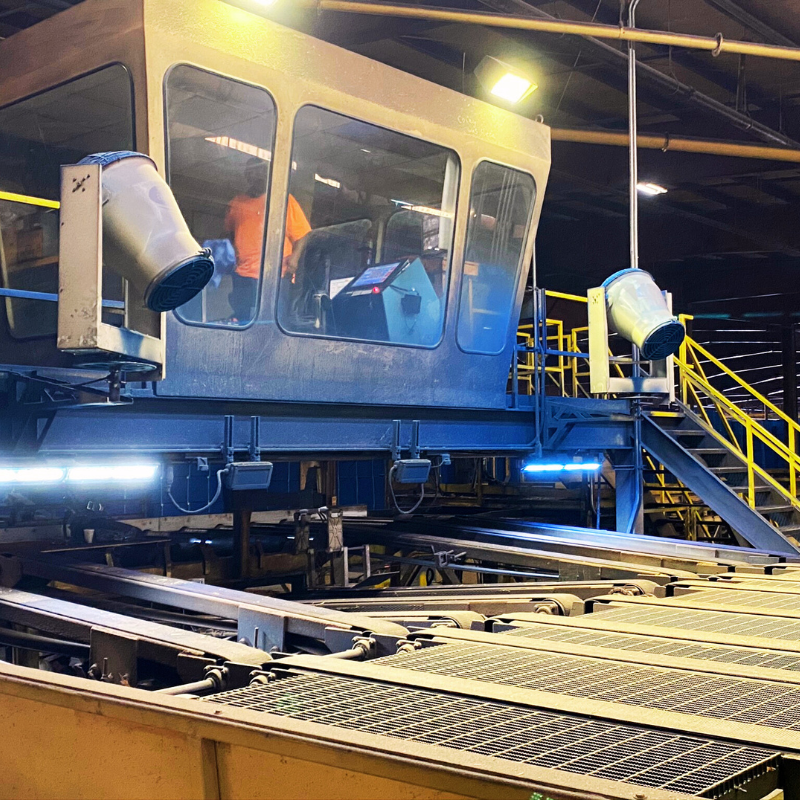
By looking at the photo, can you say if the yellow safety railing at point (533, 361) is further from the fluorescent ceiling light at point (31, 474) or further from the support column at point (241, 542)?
the fluorescent ceiling light at point (31, 474)

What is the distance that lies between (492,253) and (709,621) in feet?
15.4

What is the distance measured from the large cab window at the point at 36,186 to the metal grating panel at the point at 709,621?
399cm

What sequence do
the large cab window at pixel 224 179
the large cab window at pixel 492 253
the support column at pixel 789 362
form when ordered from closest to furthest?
1. the large cab window at pixel 224 179
2. the large cab window at pixel 492 253
3. the support column at pixel 789 362

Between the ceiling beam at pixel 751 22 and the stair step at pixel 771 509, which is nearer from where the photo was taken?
the stair step at pixel 771 509

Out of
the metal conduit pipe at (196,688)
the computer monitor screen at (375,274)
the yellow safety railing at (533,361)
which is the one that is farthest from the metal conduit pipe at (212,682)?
the yellow safety railing at (533,361)

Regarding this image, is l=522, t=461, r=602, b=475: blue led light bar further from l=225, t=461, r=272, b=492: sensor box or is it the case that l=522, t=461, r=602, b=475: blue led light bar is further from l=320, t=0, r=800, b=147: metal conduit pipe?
l=320, t=0, r=800, b=147: metal conduit pipe

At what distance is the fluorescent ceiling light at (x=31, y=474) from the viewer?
5504 mm

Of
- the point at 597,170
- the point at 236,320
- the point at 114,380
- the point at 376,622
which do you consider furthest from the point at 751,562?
the point at 597,170

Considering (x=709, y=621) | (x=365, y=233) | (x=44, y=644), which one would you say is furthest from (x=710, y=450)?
(x=44, y=644)

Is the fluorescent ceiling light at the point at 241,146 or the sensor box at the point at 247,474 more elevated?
the fluorescent ceiling light at the point at 241,146

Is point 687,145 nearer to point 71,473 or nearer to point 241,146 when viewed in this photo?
point 241,146

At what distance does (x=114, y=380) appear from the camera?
487 centimetres

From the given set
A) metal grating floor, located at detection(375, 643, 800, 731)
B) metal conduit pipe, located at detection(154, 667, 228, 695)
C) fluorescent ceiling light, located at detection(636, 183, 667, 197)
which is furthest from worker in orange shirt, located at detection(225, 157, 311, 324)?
fluorescent ceiling light, located at detection(636, 183, 667, 197)

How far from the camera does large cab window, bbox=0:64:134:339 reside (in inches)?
247
